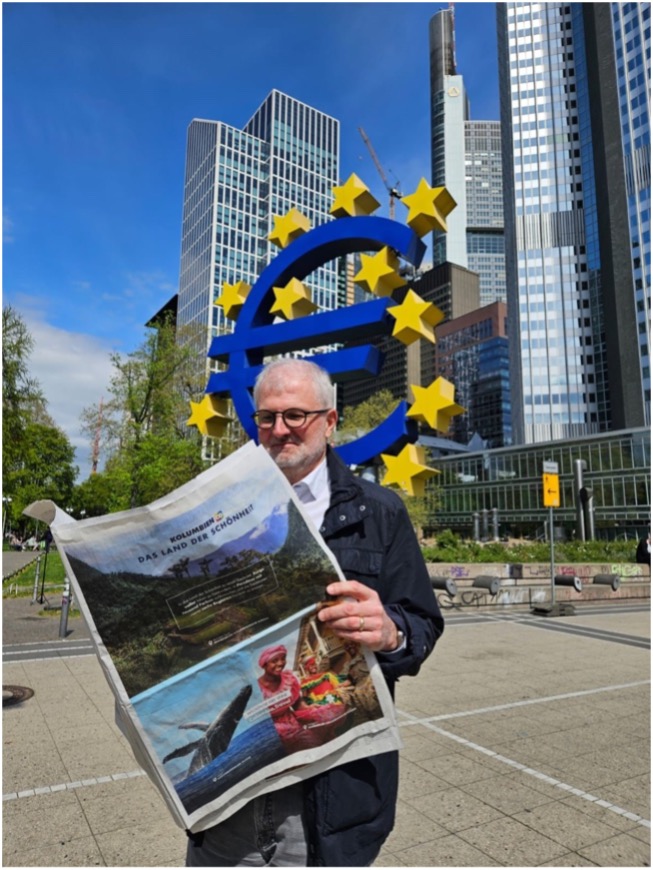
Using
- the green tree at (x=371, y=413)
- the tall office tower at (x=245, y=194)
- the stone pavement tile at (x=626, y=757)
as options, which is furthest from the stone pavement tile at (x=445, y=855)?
the tall office tower at (x=245, y=194)

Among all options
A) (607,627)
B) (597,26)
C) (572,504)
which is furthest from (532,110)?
(607,627)

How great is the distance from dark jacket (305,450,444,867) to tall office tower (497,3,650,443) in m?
78.1

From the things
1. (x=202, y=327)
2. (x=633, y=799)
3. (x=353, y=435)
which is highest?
(x=202, y=327)

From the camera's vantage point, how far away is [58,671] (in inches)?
262

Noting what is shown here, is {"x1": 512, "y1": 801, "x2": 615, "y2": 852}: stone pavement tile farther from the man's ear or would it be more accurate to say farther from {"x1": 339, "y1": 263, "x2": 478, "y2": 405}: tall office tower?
{"x1": 339, "y1": 263, "x2": 478, "y2": 405}: tall office tower

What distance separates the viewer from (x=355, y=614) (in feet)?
→ 4.20

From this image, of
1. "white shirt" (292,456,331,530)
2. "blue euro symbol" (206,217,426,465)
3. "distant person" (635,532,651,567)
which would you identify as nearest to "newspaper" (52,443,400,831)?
"white shirt" (292,456,331,530)

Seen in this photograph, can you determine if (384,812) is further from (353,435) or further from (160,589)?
(353,435)

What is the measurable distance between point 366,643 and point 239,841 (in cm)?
74

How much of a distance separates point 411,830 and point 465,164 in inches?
8071

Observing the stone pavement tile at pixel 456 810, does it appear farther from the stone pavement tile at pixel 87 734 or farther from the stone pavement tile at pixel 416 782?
the stone pavement tile at pixel 87 734

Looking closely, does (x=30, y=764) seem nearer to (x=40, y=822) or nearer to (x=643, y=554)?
(x=40, y=822)

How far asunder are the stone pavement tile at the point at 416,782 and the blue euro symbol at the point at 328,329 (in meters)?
5.97

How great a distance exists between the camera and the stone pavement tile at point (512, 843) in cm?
277
